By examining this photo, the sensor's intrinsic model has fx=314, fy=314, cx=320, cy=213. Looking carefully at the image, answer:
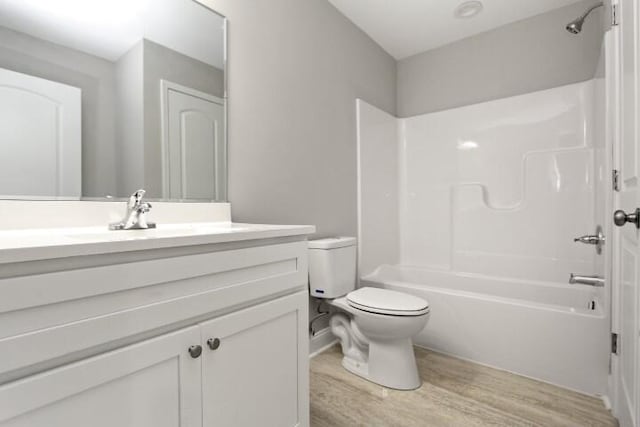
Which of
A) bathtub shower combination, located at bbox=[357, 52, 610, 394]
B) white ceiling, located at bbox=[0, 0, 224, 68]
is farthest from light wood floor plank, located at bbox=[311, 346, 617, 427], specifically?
white ceiling, located at bbox=[0, 0, 224, 68]

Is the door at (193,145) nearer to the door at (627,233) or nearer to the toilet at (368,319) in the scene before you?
the toilet at (368,319)

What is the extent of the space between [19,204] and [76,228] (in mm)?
157

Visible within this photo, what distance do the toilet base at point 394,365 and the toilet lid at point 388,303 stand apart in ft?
0.63

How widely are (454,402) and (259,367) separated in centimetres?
108

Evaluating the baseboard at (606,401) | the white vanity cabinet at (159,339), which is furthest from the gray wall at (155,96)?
the baseboard at (606,401)

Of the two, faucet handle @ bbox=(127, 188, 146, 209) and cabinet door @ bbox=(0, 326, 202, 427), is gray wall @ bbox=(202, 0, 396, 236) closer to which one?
faucet handle @ bbox=(127, 188, 146, 209)

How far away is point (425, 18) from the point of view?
2.31 meters

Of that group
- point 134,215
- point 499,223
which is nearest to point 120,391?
point 134,215

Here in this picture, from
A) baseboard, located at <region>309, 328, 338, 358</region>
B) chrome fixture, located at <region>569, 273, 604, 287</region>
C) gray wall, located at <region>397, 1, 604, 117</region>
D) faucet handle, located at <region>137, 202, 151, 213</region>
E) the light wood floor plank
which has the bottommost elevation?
the light wood floor plank

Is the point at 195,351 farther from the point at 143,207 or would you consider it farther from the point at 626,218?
the point at 626,218

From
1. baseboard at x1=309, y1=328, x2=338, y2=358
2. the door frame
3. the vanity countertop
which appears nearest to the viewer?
the vanity countertop

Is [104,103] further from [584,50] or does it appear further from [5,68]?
[584,50]

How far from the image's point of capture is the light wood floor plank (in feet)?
4.53

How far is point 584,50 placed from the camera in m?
2.12
